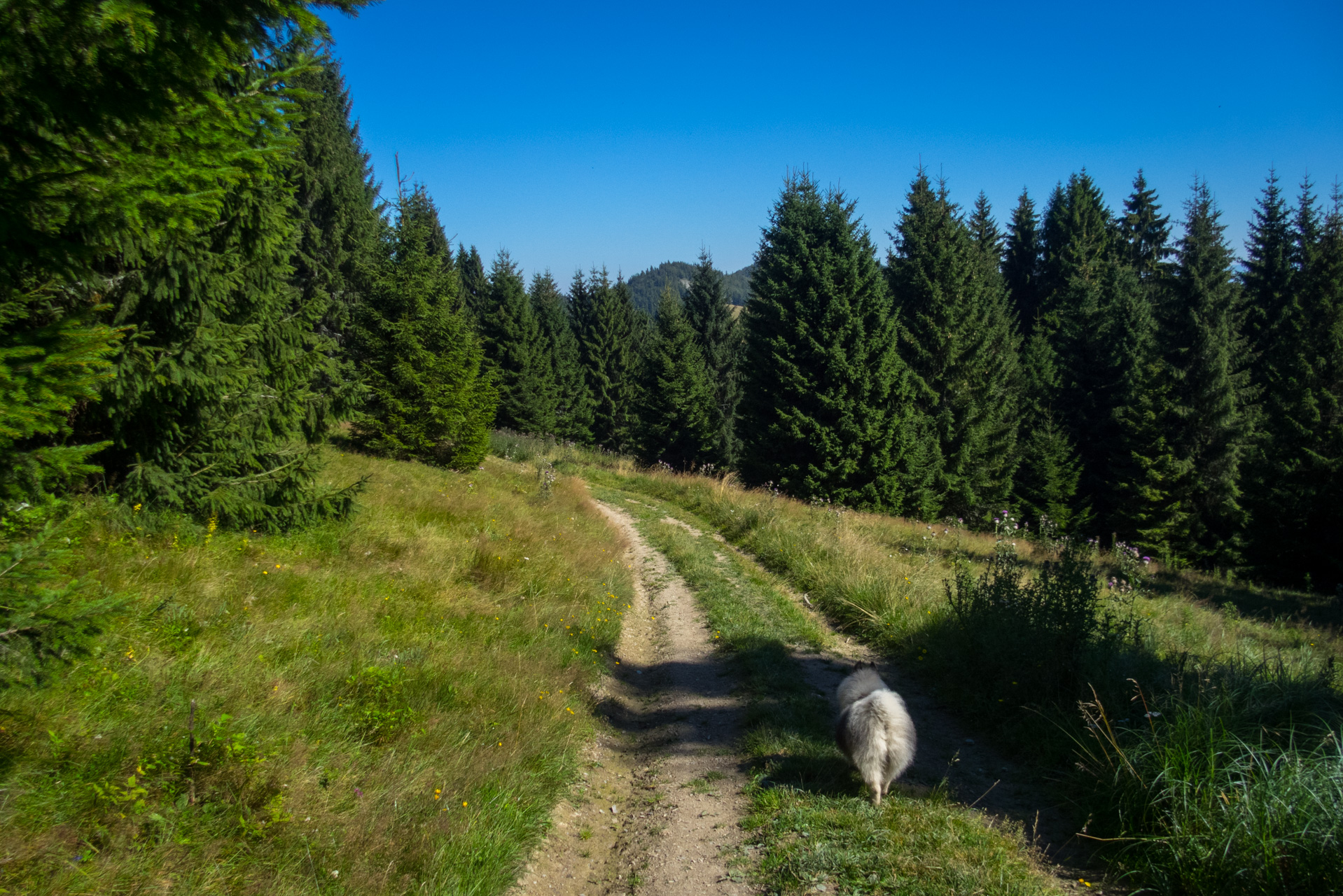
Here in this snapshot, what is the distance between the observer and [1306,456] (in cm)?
2273

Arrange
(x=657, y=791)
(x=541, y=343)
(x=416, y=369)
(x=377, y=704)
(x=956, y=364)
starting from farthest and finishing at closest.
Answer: (x=541, y=343) < (x=956, y=364) < (x=416, y=369) < (x=657, y=791) < (x=377, y=704)

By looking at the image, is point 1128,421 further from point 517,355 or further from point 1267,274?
point 517,355

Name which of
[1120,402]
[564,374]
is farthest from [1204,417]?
[564,374]

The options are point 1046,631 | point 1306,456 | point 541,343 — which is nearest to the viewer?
point 1046,631

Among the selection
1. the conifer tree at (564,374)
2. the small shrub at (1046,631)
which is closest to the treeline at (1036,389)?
the conifer tree at (564,374)

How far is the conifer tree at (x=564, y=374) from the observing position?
139ft

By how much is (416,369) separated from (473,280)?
149 ft

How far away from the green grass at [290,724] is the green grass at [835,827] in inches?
66.8

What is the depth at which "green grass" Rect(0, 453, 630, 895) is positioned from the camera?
9.56ft

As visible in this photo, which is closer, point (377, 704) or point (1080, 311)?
point (377, 704)

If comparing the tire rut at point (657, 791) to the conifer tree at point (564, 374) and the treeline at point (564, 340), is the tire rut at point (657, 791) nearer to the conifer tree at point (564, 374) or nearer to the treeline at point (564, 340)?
the treeline at point (564, 340)

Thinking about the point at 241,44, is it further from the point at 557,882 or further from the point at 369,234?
the point at 369,234

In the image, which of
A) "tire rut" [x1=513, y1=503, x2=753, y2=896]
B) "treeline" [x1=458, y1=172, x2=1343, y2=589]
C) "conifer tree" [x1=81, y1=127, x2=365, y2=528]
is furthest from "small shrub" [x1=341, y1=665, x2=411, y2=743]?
"treeline" [x1=458, y1=172, x2=1343, y2=589]

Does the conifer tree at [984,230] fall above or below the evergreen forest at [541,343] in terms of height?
above
